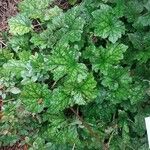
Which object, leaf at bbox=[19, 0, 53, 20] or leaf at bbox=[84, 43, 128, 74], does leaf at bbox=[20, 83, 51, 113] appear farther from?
leaf at bbox=[19, 0, 53, 20]

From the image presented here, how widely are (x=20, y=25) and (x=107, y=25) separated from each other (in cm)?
68

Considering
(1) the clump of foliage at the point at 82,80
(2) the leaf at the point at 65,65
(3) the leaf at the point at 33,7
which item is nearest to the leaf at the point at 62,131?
(1) the clump of foliage at the point at 82,80

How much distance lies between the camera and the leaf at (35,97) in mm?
2471

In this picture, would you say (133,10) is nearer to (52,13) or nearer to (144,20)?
(144,20)

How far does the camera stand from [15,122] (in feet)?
8.80

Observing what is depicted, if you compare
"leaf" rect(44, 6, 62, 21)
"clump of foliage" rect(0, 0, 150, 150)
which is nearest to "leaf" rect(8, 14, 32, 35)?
"clump of foliage" rect(0, 0, 150, 150)

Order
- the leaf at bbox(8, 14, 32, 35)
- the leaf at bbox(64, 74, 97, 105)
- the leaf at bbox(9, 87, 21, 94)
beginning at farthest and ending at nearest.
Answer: the leaf at bbox(8, 14, 32, 35), the leaf at bbox(9, 87, 21, 94), the leaf at bbox(64, 74, 97, 105)

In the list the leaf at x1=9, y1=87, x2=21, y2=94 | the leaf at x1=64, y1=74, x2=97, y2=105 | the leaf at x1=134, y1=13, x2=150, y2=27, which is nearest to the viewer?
the leaf at x1=64, y1=74, x2=97, y2=105

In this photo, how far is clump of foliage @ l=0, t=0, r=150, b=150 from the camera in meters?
2.44

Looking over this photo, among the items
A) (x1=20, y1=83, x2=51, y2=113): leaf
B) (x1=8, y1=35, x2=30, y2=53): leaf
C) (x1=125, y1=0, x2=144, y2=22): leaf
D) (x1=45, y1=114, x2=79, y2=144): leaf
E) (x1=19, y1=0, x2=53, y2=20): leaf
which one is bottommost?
(x1=45, y1=114, x2=79, y2=144): leaf

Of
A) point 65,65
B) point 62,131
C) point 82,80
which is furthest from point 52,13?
point 62,131

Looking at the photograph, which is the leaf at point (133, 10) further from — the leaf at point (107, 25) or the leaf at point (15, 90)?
the leaf at point (15, 90)

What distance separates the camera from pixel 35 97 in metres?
2.50

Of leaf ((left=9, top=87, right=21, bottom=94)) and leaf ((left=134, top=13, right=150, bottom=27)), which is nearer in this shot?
leaf ((left=134, top=13, right=150, bottom=27))
